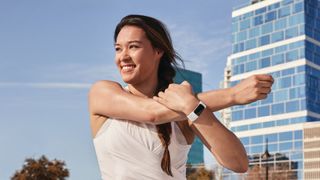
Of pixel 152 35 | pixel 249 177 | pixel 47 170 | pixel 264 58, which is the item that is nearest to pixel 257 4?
pixel 264 58

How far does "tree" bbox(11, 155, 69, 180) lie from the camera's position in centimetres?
4000

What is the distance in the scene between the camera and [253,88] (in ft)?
9.08

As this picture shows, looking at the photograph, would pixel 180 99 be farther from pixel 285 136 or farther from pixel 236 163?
pixel 285 136

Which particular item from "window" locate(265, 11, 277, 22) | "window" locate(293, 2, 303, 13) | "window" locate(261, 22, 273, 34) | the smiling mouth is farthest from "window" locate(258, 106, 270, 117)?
the smiling mouth

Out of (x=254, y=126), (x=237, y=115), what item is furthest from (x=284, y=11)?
(x=254, y=126)

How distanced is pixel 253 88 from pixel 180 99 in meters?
0.32

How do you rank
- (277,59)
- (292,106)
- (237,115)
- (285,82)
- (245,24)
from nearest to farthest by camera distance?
1. (292,106)
2. (285,82)
3. (277,59)
4. (237,115)
5. (245,24)

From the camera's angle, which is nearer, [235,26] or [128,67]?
[128,67]

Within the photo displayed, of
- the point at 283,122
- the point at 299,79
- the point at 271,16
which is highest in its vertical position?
the point at 271,16

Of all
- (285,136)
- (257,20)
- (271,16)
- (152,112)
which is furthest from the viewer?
(257,20)

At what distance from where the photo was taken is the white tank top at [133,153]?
2979mm

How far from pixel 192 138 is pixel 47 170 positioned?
126 feet

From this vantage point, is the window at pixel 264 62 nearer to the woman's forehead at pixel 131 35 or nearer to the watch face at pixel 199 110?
the woman's forehead at pixel 131 35

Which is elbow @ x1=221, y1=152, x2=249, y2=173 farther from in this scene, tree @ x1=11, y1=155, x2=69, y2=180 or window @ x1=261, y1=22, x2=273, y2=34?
window @ x1=261, y1=22, x2=273, y2=34
